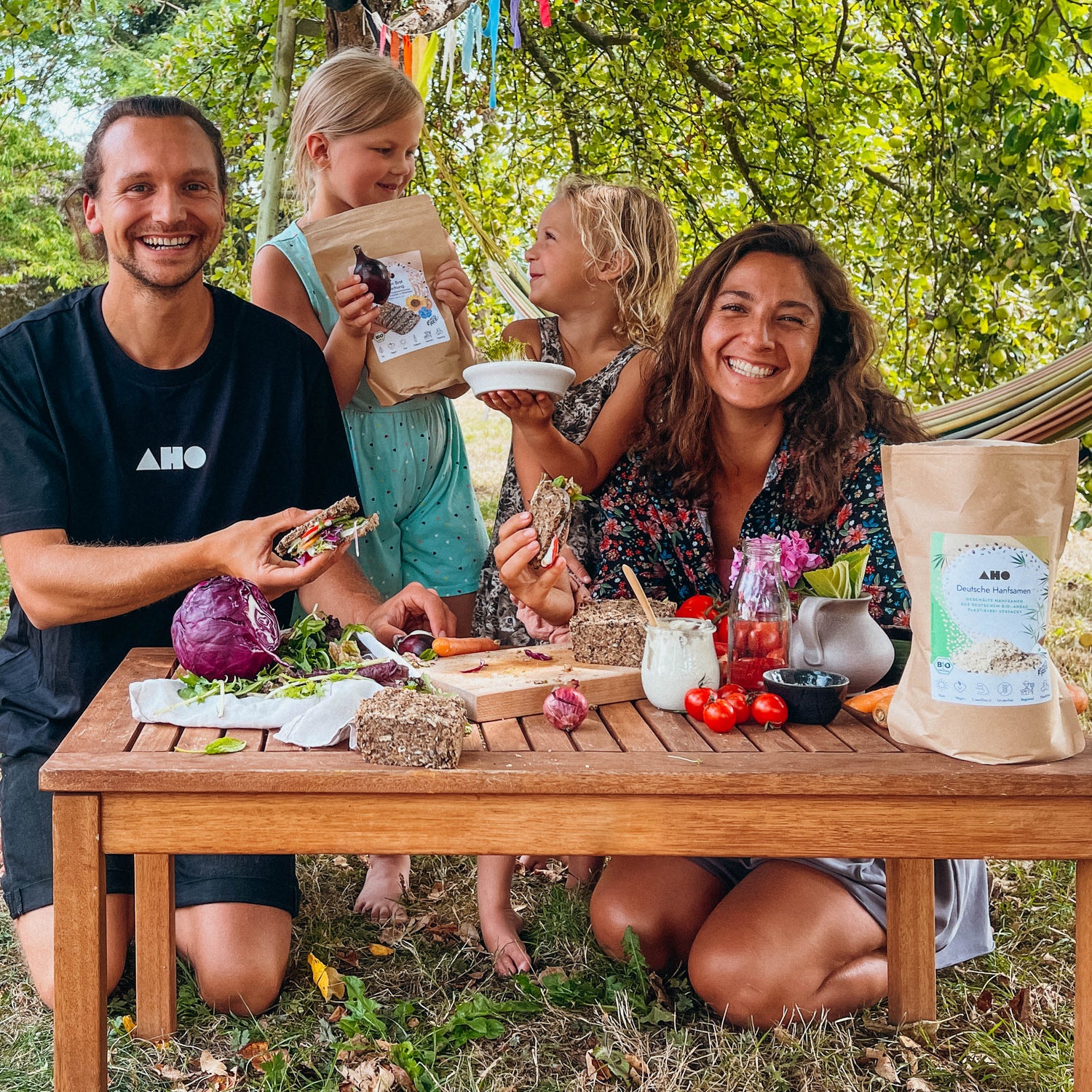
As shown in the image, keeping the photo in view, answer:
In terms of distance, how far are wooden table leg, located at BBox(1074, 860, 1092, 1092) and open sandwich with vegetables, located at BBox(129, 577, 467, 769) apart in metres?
0.78

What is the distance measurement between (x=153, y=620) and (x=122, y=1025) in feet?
2.33

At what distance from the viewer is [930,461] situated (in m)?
1.34

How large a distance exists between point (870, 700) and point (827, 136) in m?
2.76

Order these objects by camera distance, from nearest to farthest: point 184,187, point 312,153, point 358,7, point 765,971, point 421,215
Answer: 1. point 765,971
2. point 184,187
3. point 421,215
4. point 312,153
5. point 358,7

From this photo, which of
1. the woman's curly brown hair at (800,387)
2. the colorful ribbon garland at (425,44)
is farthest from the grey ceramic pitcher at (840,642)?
the colorful ribbon garland at (425,44)

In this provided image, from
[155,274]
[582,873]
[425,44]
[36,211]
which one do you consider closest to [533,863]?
[582,873]

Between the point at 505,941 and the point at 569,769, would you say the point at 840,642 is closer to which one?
the point at 569,769

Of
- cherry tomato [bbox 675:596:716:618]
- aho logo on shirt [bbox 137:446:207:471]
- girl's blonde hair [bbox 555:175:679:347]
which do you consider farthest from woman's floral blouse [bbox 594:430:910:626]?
aho logo on shirt [bbox 137:446:207:471]

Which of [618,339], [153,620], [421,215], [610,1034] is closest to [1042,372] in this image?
[618,339]

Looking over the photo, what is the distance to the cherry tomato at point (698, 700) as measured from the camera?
1.54 metres

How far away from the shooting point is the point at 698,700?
5.06ft

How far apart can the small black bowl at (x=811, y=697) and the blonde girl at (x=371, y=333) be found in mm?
1274

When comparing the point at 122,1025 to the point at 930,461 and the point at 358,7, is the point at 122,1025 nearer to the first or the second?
the point at 930,461

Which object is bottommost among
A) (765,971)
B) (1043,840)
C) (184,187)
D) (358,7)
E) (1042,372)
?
(765,971)
